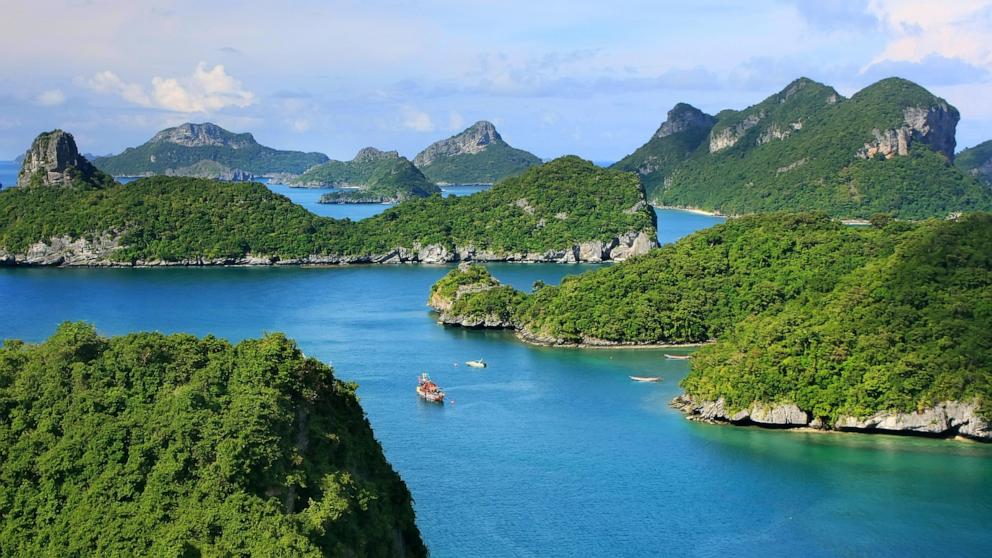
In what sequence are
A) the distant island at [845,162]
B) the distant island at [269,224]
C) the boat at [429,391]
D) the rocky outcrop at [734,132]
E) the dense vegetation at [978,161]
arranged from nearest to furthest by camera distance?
the boat at [429,391], the distant island at [269,224], the distant island at [845,162], the rocky outcrop at [734,132], the dense vegetation at [978,161]

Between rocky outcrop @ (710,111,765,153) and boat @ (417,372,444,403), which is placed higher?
rocky outcrop @ (710,111,765,153)

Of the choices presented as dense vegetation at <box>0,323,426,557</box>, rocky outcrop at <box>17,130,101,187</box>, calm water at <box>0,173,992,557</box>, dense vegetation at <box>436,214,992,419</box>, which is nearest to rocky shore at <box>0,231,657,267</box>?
rocky outcrop at <box>17,130,101,187</box>

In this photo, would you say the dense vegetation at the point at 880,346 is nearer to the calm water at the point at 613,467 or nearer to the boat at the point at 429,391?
the calm water at the point at 613,467

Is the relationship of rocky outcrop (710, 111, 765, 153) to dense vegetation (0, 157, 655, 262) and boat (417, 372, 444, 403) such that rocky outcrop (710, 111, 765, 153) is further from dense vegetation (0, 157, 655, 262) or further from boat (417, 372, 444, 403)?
boat (417, 372, 444, 403)

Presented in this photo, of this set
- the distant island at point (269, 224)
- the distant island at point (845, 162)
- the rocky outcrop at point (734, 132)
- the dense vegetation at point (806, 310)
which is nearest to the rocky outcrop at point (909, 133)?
the distant island at point (845, 162)

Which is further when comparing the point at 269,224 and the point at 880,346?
the point at 269,224

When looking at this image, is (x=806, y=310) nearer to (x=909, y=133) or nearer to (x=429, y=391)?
(x=429, y=391)

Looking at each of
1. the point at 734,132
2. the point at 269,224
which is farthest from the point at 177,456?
the point at 734,132
